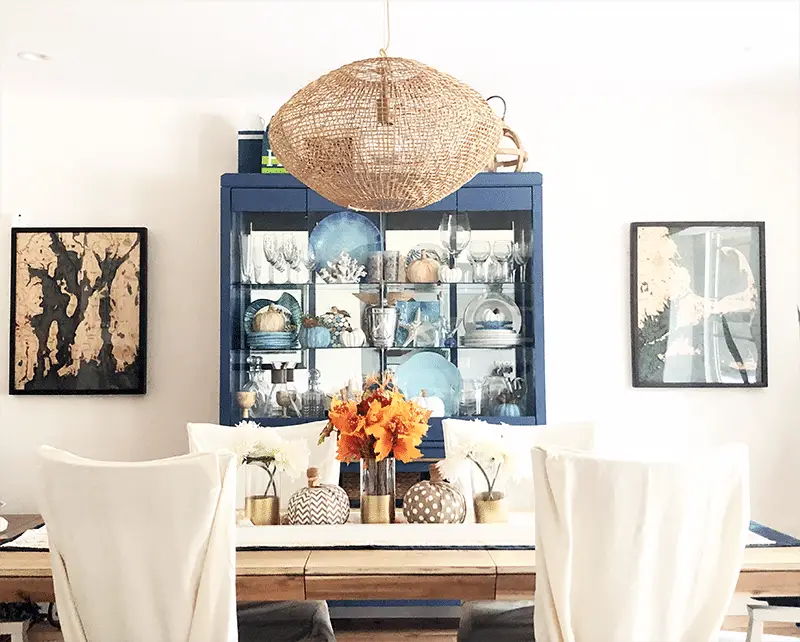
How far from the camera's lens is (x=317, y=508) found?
266cm

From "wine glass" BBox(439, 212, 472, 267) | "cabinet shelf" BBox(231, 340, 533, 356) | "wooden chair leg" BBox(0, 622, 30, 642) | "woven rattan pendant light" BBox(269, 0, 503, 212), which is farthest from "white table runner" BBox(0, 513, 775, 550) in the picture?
"wine glass" BBox(439, 212, 472, 267)

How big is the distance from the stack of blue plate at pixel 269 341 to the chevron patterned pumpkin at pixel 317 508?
149 cm

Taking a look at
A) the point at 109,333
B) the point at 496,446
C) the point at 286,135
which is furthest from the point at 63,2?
the point at 496,446

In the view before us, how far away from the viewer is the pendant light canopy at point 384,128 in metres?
2.28

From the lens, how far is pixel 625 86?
428cm

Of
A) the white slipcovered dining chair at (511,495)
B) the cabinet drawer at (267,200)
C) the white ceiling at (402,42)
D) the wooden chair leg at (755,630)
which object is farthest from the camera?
the cabinet drawer at (267,200)

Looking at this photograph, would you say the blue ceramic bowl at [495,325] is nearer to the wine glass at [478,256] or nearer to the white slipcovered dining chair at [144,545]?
the wine glass at [478,256]

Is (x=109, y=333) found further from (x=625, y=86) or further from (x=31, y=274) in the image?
(x=625, y=86)

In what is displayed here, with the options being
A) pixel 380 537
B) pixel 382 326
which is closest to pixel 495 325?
pixel 382 326

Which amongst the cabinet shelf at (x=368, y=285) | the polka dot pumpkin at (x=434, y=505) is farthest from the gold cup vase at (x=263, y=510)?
the cabinet shelf at (x=368, y=285)

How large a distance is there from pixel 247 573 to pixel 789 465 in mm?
3254

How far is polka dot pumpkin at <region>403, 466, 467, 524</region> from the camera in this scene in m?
2.67

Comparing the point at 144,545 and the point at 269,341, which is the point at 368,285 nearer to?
the point at 269,341

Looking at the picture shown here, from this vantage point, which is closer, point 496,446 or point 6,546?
point 6,546
